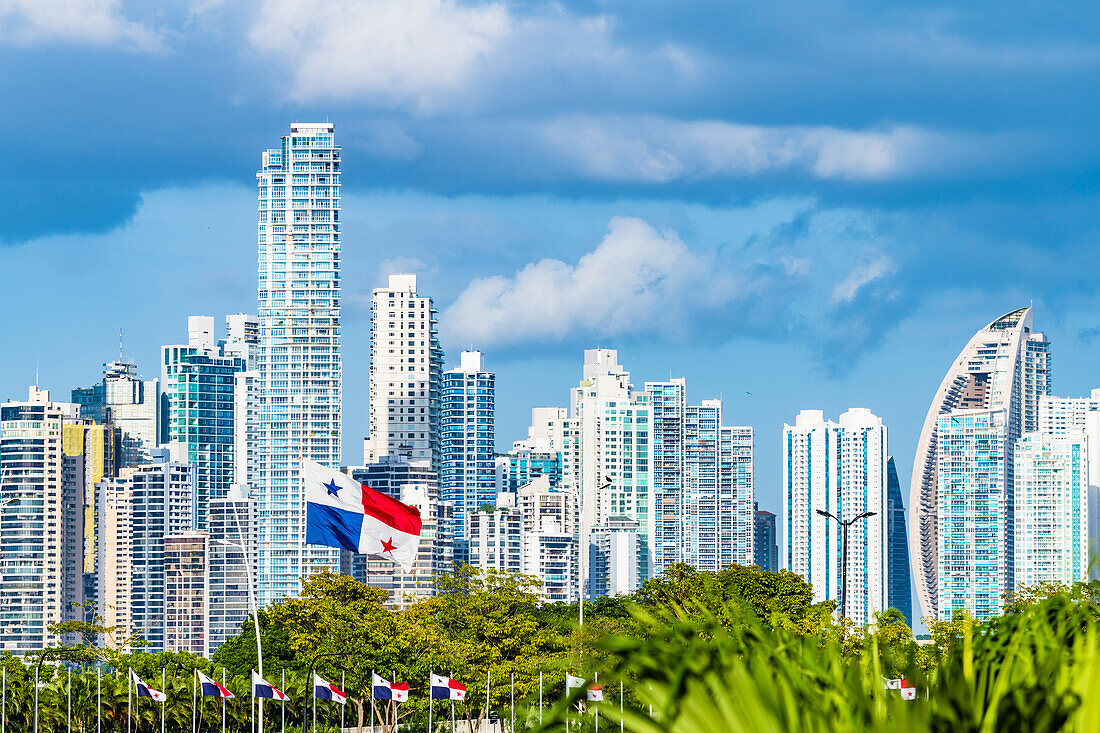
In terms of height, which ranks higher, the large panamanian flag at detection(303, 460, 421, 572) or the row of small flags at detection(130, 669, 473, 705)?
the large panamanian flag at detection(303, 460, 421, 572)

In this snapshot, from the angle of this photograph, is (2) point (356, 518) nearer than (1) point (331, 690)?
Yes

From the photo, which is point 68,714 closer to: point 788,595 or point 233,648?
point 233,648

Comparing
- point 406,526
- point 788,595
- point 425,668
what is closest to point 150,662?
point 425,668

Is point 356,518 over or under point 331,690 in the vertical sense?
over

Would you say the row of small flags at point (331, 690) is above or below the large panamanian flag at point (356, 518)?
below

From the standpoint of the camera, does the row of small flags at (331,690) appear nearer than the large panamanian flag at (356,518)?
No

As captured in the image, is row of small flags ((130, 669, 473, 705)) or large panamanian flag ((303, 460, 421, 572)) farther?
row of small flags ((130, 669, 473, 705))

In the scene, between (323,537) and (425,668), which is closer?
(323,537)

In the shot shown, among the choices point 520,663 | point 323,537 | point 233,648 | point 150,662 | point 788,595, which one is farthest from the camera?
point 233,648
